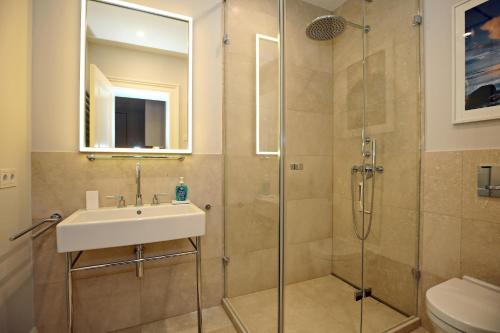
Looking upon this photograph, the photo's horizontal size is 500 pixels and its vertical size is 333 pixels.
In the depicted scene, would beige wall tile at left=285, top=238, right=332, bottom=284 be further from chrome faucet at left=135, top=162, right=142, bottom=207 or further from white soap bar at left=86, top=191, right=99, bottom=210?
white soap bar at left=86, top=191, right=99, bottom=210

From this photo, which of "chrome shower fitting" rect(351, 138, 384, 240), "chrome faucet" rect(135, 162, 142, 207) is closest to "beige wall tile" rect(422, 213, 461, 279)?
"chrome shower fitting" rect(351, 138, 384, 240)

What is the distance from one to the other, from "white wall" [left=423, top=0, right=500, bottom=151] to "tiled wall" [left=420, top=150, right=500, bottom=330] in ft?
0.25

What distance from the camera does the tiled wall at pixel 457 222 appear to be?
1.21 metres

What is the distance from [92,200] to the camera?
1.48 m

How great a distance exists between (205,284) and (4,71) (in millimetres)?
1824

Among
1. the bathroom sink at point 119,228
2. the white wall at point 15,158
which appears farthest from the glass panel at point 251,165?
the white wall at point 15,158

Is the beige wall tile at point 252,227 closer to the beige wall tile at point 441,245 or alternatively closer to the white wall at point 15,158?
the beige wall tile at point 441,245

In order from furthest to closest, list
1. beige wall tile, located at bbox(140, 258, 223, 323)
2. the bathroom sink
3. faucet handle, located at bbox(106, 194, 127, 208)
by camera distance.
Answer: beige wall tile, located at bbox(140, 258, 223, 323) → faucet handle, located at bbox(106, 194, 127, 208) → the bathroom sink

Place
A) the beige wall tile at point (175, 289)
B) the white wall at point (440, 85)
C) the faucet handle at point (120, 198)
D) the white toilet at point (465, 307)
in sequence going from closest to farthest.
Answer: the white toilet at point (465, 307), the white wall at point (440, 85), the faucet handle at point (120, 198), the beige wall tile at point (175, 289)

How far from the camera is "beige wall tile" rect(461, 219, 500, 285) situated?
119 centimetres

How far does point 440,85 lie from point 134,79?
6.72 ft

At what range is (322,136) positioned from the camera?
165 centimetres

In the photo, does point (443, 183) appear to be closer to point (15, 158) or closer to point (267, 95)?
point (267, 95)

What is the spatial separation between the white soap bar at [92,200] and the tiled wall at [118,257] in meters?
0.06
